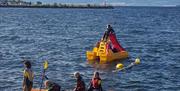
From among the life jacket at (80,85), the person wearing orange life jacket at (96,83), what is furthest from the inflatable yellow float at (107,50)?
the life jacket at (80,85)

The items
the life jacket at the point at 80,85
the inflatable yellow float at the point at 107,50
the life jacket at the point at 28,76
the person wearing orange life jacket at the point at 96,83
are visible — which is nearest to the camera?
the life jacket at the point at 80,85

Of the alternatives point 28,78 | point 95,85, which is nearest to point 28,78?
point 28,78

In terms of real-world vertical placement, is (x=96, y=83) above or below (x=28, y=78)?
below

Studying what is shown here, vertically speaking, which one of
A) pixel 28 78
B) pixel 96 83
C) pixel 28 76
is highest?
pixel 28 76

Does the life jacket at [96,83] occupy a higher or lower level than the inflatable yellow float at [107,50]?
higher

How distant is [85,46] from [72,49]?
3.56 meters

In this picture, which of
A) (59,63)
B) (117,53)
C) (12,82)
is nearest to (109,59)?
(117,53)

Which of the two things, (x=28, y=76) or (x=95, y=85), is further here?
(x=95, y=85)

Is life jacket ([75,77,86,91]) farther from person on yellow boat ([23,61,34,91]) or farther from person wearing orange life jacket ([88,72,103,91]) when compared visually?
person on yellow boat ([23,61,34,91])

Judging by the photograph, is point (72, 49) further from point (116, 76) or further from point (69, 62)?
point (116, 76)

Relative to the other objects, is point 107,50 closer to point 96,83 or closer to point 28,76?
point 96,83

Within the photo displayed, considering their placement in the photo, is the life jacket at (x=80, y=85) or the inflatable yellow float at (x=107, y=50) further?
the inflatable yellow float at (x=107, y=50)

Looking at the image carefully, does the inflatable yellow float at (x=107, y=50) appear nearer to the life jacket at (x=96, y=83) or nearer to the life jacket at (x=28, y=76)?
the life jacket at (x=96, y=83)

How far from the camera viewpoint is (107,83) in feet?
101
